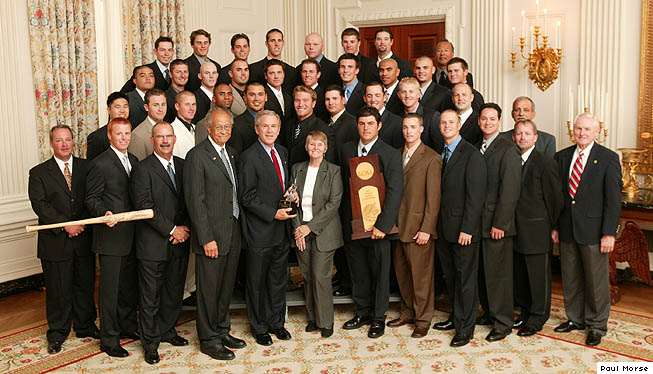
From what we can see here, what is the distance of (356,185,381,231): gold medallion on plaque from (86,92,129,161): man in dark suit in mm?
1884

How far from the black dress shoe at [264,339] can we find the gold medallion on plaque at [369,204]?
3.48ft

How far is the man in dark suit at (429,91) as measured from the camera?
17.8 feet

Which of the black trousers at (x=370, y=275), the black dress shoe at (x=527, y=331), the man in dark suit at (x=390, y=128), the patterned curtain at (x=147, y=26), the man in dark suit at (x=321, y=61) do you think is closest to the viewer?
the black dress shoe at (x=527, y=331)

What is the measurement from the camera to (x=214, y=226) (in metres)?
4.33

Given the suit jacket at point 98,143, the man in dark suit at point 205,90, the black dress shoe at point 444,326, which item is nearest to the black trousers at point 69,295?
the suit jacket at point 98,143

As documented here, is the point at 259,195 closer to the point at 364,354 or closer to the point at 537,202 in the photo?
the point at 364,354

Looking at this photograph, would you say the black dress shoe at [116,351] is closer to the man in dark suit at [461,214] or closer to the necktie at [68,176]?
the necktie at [68,176]

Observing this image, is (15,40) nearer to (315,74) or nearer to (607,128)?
(315,74)

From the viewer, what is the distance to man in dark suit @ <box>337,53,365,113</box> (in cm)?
548

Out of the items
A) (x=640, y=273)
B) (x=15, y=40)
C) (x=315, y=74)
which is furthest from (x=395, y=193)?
(x=15, y=40)

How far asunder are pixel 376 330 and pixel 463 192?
1202 mm

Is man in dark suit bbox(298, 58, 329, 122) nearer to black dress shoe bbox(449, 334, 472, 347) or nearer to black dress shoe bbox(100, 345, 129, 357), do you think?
black dress shoe bbox(449, 334, 472, 347)

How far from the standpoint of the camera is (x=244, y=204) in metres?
4.47

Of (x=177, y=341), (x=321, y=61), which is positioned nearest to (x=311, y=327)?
(x=177, y=341)
